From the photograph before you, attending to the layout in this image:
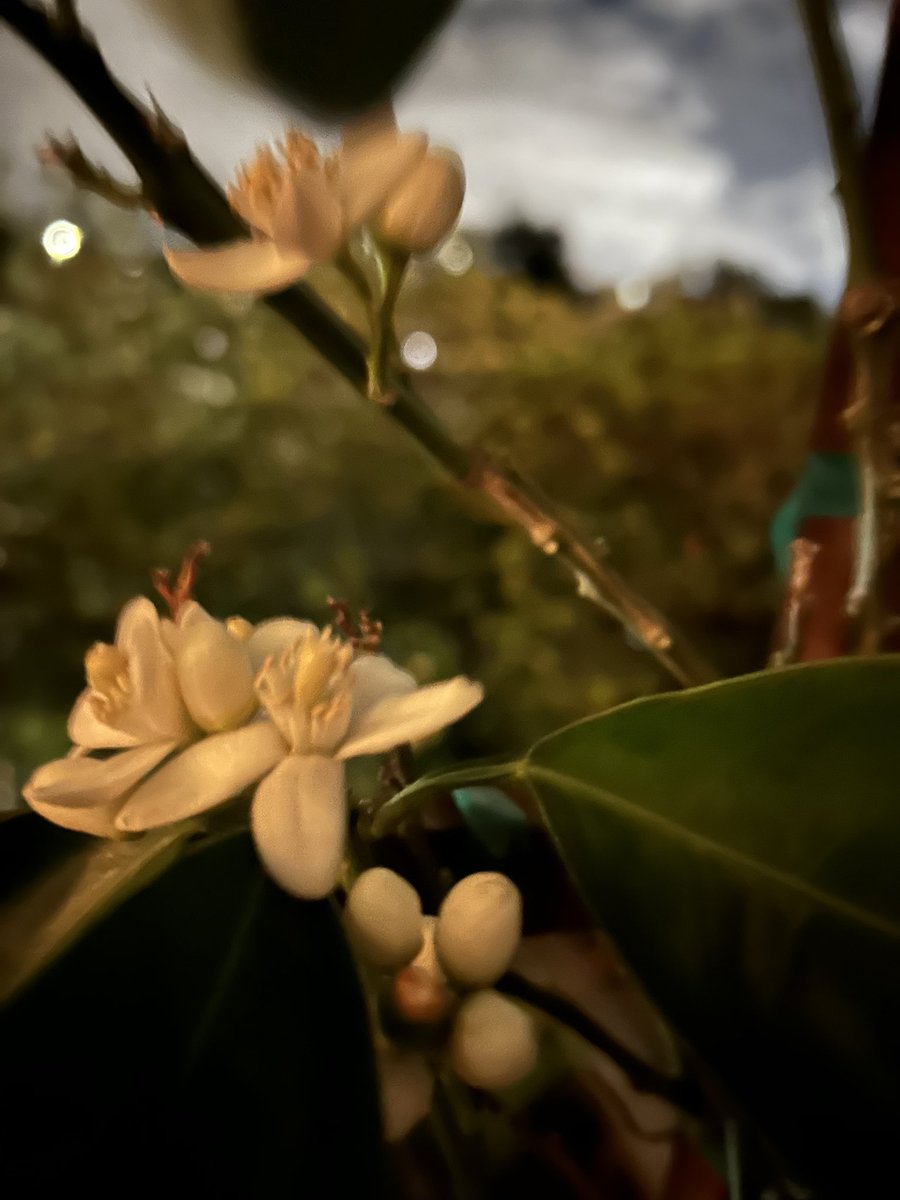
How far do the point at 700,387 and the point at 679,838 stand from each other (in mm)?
572

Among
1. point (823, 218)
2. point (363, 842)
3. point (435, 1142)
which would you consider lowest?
point (435, 1142)

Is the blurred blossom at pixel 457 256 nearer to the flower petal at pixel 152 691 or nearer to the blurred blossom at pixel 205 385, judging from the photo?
the blurred blossom at pixel 205 385

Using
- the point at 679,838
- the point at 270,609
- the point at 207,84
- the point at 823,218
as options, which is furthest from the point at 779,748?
the point at 823,218

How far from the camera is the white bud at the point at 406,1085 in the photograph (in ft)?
0.97

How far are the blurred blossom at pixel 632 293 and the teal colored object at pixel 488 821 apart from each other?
1.71 feet

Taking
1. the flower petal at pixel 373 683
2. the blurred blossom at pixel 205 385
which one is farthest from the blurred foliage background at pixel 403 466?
the flower petal at pixel 373 683

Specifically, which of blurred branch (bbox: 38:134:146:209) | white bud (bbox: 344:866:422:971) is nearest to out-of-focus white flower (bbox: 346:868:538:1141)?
white bud (bbox: 344:866:422:971)

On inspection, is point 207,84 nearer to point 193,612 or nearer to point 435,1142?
point 193,612

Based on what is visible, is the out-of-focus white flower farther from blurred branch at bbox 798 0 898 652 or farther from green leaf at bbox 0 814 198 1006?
blurred branch at bbox 798 0 898 652

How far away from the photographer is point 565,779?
0.27m

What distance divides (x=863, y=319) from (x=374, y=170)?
→ 0.69ft

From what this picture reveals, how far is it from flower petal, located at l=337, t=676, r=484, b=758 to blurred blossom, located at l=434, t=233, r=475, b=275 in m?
0.56

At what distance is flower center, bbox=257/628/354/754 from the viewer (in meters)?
0.28

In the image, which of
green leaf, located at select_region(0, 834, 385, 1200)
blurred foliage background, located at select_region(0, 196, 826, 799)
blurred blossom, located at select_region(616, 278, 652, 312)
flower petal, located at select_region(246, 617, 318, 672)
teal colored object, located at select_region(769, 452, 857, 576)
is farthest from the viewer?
blurred blossom, located at select_region(616, 278, 652, 312)
